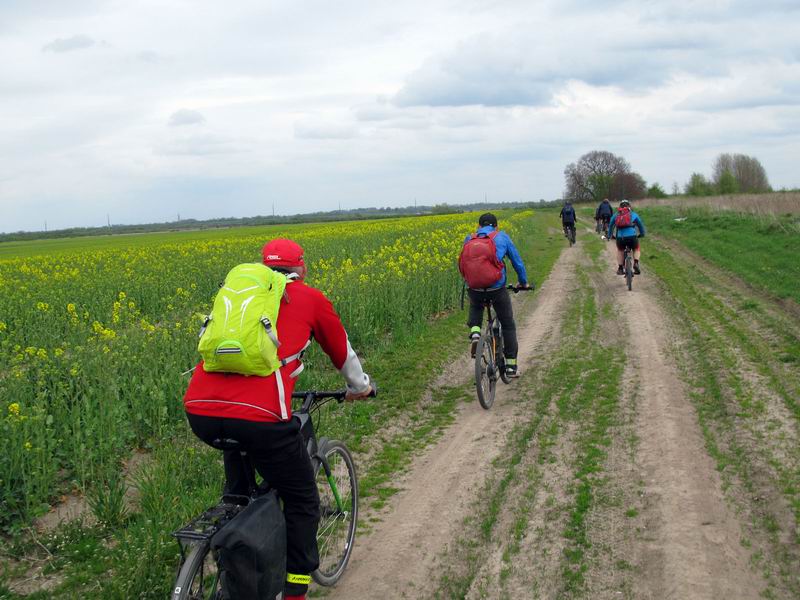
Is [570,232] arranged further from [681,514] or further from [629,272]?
[681,514]

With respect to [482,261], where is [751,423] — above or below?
below

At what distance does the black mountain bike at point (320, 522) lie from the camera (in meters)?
3.14

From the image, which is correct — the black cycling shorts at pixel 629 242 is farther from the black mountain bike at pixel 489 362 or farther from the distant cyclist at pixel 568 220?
the distant cyclist at pixel 568 220

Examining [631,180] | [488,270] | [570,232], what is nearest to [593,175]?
[631,180]

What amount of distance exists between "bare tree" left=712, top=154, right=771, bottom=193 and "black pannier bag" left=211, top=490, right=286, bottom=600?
349ft

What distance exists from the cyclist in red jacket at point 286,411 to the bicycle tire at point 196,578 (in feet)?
1.56

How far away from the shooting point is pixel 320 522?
449cm

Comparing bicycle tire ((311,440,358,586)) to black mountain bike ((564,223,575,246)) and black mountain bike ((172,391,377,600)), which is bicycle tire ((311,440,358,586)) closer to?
black mountain bike ((172,391,377,600))

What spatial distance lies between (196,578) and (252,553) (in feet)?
0.94

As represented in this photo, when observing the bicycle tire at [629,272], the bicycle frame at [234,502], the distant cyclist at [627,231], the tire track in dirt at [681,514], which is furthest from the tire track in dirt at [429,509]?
the distant cyclist at [627,231]

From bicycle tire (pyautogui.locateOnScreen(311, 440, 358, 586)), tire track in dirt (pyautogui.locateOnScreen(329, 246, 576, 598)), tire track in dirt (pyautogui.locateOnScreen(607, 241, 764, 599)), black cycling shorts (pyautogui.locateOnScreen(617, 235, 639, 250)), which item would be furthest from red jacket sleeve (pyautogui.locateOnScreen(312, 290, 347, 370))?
black cycling shorts (pyautogui.locateOnScreen(617, 235, 639, 250))

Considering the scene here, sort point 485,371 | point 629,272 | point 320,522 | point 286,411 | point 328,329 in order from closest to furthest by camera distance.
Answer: point 286,411 < point 328,329 < point 320,522 < point 485,371 < point 629,272

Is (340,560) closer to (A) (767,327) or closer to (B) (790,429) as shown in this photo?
(B) (790,429)

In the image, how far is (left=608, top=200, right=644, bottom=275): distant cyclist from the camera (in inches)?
647
